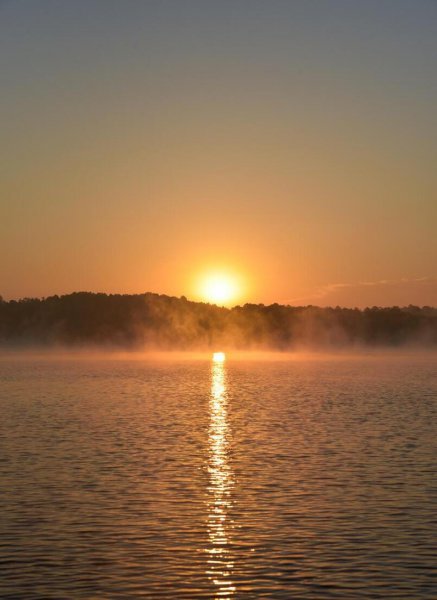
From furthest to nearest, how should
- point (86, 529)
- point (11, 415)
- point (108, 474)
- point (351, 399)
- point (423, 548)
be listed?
point (351, 399)
point (11, 415)
point (108, 474)
point (86, 529)
point (423, 548)

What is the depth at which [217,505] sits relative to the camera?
31266 mm

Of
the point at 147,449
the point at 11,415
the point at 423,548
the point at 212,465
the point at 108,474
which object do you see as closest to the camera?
the point at 423,548

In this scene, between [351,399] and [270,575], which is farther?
[351,399]

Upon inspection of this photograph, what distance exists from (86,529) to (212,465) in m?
13.4

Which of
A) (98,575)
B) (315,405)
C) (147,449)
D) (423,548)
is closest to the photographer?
(98,575)

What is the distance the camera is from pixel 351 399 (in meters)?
81.5

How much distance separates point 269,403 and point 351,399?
7752mm

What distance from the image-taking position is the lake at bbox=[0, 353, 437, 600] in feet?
73.0

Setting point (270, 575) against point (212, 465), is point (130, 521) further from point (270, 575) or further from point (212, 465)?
point (212, 465)

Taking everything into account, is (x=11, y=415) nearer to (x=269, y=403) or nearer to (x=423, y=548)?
(x=269, y=403)

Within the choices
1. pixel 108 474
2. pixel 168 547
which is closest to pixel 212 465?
pixel 108 474

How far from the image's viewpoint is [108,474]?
37.3 meters

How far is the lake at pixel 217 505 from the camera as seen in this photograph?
73.0ft

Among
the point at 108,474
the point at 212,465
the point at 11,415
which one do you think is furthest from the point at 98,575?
the point at 11,415
